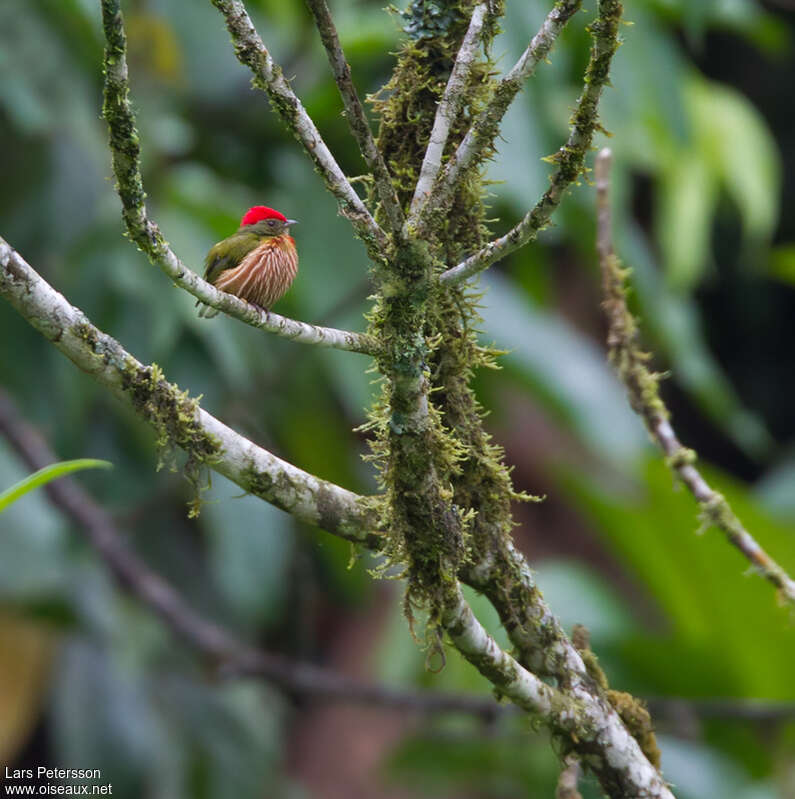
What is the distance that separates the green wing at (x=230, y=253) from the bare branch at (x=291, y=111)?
1.04m

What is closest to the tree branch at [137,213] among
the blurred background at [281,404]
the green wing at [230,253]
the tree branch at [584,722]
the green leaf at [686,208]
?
the tree branch at [584,722]

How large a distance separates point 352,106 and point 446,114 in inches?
9.5

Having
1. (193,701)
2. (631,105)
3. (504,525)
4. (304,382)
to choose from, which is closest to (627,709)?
(504,525)

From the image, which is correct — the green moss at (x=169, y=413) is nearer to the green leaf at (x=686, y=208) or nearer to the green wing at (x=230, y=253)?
the green wing at (x=230, y=253)

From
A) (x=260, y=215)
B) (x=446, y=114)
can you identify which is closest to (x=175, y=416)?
(x=446, y=114)

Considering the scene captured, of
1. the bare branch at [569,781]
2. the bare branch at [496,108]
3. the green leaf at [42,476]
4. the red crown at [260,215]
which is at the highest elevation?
the red crown at [260,215]

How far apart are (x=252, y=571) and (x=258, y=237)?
308 centimetres

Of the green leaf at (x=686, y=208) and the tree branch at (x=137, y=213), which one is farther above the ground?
the green leaf at (x=686, y=208)

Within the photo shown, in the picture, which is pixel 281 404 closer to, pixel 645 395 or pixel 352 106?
pixel 645 395

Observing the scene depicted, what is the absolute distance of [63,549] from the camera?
583 cm

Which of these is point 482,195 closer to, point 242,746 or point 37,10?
point 37,10

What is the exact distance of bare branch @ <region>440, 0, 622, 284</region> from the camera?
1606 mm

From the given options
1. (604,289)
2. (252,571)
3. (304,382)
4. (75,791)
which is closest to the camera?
(604,289)

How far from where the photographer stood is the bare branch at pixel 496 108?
5.46ft
